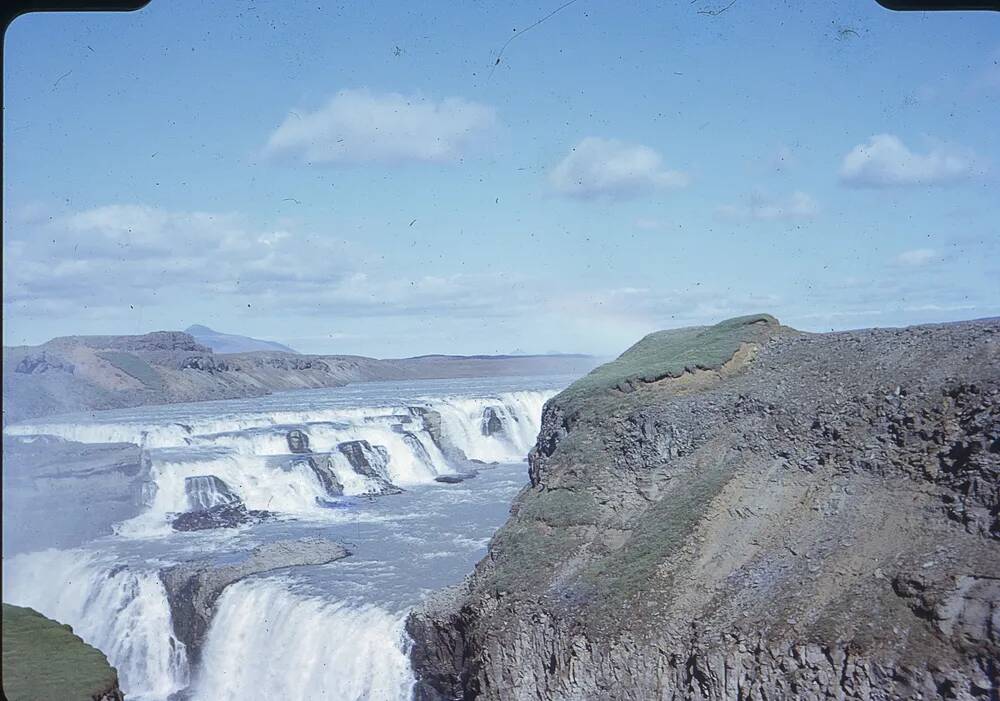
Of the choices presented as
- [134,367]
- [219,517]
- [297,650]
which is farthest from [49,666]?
[134,367]

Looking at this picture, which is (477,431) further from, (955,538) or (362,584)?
(955,538)

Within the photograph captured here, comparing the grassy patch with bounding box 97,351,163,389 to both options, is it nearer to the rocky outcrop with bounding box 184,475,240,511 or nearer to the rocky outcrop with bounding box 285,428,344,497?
the rocky outcrop with bounding box 285,428,344,497

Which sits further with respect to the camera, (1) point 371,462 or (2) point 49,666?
(1) point 371,462

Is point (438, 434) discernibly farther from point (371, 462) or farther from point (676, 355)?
point (676, 355)

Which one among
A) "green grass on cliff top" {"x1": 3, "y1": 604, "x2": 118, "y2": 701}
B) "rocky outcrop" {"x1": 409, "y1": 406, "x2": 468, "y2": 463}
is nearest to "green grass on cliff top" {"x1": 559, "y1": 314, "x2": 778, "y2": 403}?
"green grass on cliff top" {"x1": 3, "y1": 604, "x2": 118, "y2": 701}

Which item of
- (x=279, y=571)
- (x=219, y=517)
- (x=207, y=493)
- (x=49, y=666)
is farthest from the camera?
(x=207, y=493)

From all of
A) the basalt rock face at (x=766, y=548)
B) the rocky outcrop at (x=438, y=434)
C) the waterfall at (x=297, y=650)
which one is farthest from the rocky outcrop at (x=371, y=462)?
the basalt rock face at (x=766, y=548)

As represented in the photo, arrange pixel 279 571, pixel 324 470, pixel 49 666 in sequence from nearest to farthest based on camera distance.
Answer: pixel 49 666
pixel 279 571
pixel 324 470
